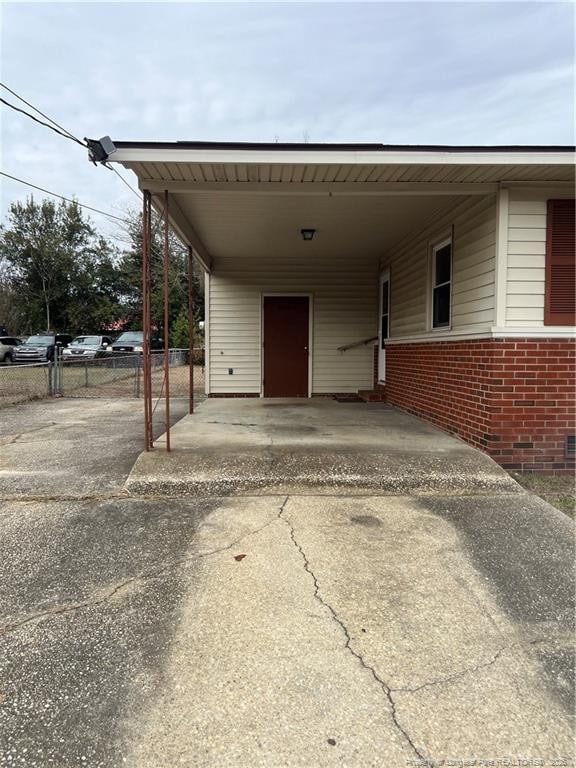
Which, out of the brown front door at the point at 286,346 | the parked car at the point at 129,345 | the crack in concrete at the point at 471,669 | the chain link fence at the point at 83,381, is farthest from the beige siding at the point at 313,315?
the parked car at the point at 129,345

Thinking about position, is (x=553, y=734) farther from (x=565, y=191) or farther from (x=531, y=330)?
(x=565, y=191)

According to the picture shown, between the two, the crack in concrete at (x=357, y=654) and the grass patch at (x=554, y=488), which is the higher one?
the grass patch at (x=554, y=488)

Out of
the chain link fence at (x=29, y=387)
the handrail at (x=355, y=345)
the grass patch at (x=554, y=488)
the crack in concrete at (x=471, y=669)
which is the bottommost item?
the crack in concrete at (x=471, y=669)

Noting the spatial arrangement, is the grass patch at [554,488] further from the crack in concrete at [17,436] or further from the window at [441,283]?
the crack in concrete at [17,436]

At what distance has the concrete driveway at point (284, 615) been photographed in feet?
4.82

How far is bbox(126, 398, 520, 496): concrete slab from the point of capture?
3.78 metres

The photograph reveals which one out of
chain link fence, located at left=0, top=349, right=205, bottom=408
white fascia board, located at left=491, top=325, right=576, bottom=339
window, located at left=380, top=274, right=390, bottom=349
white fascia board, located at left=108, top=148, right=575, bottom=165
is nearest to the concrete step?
window, located at left=380, top=274, right=390, bottom=349

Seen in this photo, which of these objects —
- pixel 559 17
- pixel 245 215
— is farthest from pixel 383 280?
pixel 559 17

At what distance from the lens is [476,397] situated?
4.76m

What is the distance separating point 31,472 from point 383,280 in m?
6.98

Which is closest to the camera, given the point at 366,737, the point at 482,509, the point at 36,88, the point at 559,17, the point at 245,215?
the point at 366,737

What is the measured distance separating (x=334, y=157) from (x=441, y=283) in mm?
2774

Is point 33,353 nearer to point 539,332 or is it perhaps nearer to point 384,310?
point 384,310

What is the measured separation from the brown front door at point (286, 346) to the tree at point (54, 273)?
79.5ft
